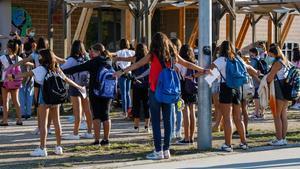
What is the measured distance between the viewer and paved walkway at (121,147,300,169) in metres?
10.1

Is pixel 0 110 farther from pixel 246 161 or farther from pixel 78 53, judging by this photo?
pixel 246 161

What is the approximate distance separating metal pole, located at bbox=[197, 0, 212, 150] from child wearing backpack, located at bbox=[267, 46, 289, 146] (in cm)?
136

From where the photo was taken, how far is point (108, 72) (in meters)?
11.4

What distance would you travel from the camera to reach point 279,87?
12125 mm

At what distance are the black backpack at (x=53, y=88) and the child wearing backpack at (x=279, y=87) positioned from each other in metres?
3.86

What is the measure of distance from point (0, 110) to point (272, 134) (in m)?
7.13

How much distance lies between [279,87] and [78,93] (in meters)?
3.71

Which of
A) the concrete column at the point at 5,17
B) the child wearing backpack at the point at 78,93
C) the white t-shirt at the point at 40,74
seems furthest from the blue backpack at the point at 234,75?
the concrete column at the point at 5,17

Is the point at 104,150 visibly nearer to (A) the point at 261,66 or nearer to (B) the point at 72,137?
(B) the point at 72,137

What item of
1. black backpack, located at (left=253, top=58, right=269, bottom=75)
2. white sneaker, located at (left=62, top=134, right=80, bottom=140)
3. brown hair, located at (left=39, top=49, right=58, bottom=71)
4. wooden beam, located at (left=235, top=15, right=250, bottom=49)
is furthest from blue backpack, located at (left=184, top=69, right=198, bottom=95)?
wooden beam, located at (left=235, top=15, right=250, bottom=49)

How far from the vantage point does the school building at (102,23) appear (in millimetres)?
23922

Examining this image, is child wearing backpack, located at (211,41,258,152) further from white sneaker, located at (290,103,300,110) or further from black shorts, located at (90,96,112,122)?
white sneaker, located at (290,103,300,110)

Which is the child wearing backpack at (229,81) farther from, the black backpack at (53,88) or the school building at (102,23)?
the school building at (102,23)

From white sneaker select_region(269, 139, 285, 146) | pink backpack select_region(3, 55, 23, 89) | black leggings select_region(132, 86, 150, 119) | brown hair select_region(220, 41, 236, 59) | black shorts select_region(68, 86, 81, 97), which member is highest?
brown hair select_region(220, 41, 236, 59)
